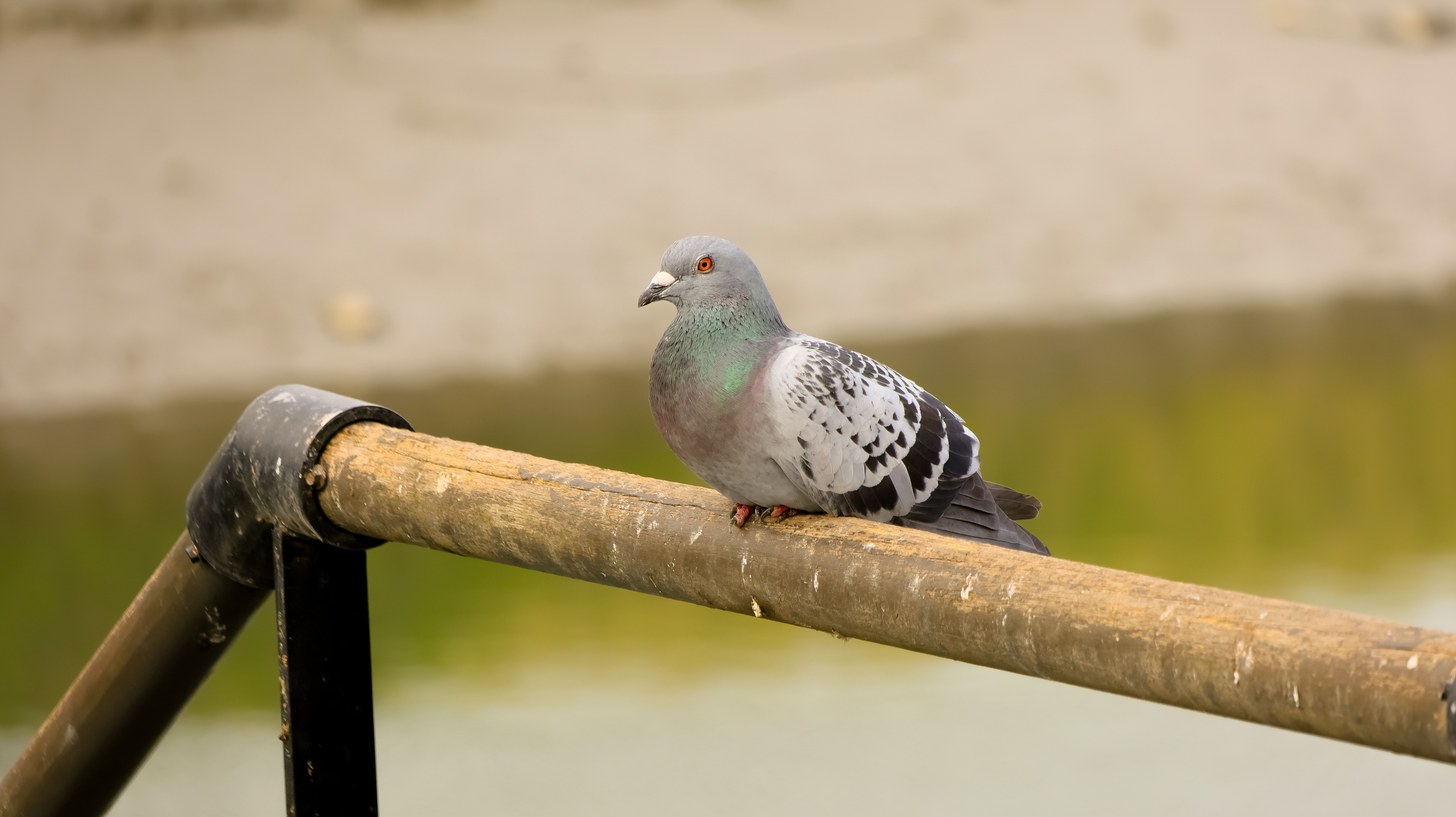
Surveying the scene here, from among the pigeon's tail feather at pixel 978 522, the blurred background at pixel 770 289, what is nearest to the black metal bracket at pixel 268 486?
the pigeon's tail feather at pixel 978 522

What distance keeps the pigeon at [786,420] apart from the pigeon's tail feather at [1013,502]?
51mm

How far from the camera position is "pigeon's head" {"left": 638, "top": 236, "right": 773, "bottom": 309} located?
3.80ft

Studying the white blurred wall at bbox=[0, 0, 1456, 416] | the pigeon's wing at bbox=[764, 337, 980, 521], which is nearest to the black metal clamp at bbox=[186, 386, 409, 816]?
the pigeon's wing at bbox=[764, 337, 980, 521]

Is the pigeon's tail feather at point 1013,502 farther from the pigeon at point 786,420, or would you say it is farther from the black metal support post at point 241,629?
the black metal support post at point 241,629

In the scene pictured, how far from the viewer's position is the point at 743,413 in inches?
43.9

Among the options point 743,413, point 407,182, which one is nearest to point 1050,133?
point 407,182

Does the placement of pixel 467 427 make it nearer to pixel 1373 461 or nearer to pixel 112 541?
pixel 112 541

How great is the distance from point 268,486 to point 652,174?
16.7 feet

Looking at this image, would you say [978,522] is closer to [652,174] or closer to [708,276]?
[708,276]

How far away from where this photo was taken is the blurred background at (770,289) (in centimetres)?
297

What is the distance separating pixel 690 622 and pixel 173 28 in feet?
14.3

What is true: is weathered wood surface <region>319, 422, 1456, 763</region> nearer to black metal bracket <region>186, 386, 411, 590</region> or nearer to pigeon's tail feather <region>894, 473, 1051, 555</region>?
black metal bracket <region>186, 386, 411, 590</region>

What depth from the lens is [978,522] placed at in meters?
1.24

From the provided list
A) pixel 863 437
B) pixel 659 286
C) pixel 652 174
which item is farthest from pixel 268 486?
pixel 652 174
